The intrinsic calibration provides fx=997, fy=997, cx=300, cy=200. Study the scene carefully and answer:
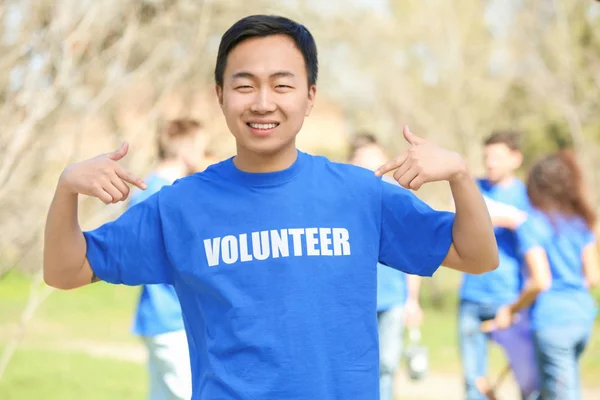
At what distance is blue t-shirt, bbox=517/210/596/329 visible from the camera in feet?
18.0

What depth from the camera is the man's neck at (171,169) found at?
541 centimetres

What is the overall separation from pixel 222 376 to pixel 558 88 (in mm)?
14098

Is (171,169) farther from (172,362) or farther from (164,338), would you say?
(172,362)

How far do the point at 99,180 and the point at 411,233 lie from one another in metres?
0.77

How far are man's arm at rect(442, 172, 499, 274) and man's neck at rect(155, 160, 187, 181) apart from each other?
10.3 feet

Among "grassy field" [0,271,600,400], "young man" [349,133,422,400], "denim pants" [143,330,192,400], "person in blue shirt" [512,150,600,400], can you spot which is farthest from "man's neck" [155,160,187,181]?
"person in blue shirt" [512,150,600,400]

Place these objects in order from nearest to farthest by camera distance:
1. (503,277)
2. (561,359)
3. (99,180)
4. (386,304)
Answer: (99,180), (561,359), (386,304), (503,277)

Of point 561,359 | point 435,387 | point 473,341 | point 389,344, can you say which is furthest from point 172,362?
point 435,387

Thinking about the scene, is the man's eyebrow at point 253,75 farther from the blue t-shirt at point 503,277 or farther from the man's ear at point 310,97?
the blue t-shirt at point 503,277

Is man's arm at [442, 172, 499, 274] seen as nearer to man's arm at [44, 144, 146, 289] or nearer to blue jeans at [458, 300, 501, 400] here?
man's arm at [44, 144, 146, 289]

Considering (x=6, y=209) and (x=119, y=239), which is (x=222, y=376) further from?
(x=6, y=209)

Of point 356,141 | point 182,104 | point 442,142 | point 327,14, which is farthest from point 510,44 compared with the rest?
point 356,141

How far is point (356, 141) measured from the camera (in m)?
6.51

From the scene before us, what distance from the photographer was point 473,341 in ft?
21.3
